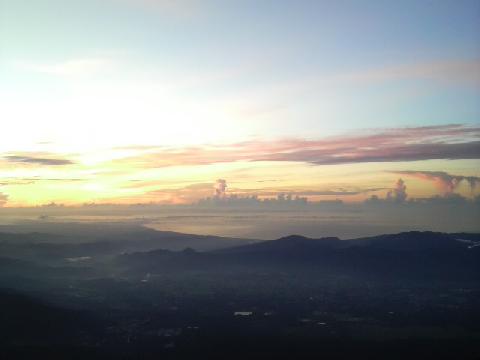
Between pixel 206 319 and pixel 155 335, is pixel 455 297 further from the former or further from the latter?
pixel 155 335

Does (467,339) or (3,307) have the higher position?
(3,307)

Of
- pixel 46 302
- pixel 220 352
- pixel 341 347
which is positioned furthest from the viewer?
pixel 46 302

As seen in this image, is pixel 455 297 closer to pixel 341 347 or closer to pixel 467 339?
pixel 467 339

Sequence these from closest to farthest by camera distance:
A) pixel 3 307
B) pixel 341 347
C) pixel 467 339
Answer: pixel 341 347 → pixel 467 339 → pixel 3 307

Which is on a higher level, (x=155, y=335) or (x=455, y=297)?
(x=155, y=335)

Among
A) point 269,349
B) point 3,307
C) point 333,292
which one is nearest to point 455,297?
point 333,292

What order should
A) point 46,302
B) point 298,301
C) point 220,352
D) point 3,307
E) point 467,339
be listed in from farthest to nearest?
point 298,301 < point 46,302 < point 3,307 < point 467,339 < point 220,352

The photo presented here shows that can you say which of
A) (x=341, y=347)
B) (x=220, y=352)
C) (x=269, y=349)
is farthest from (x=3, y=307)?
(x=341, y=347)

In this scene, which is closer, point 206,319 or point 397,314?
point 206,319

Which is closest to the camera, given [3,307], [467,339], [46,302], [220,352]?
[220,352]
